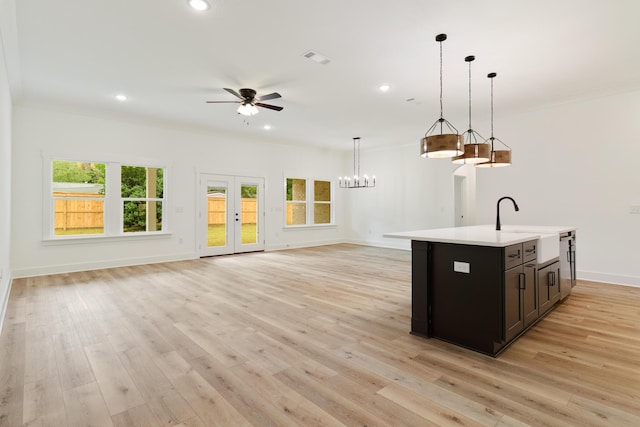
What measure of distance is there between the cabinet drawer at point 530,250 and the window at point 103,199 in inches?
266

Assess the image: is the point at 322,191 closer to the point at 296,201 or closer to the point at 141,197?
the point at 296,201

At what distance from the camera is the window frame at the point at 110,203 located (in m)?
5.72

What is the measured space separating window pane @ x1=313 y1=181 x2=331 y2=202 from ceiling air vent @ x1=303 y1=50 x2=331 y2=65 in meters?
6.14

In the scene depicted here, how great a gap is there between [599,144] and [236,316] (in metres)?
5.98

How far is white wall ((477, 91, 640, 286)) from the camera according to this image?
493cm

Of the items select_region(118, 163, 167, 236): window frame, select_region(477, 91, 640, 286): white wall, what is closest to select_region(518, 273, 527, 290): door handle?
select_region(477, 91, 640, 286): white wall

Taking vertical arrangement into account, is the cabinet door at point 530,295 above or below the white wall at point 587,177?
below

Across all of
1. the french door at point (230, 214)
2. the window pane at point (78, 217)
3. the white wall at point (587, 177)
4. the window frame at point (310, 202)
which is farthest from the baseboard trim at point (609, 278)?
the window pane at point (78, 217)

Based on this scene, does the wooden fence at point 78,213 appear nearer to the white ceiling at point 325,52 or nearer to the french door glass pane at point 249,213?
the white ceiling at point 325,52

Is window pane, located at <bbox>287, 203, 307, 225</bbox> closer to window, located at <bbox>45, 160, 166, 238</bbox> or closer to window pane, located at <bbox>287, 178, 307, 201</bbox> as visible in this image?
window pane, located at <bbox>287, 178, 307, 201</bbox>

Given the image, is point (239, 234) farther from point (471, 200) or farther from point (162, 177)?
point (471, 200)

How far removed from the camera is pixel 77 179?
20.1 feet

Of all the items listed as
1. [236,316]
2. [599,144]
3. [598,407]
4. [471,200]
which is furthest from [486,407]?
[471,200]

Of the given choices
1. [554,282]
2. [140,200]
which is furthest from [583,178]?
[140,200]
